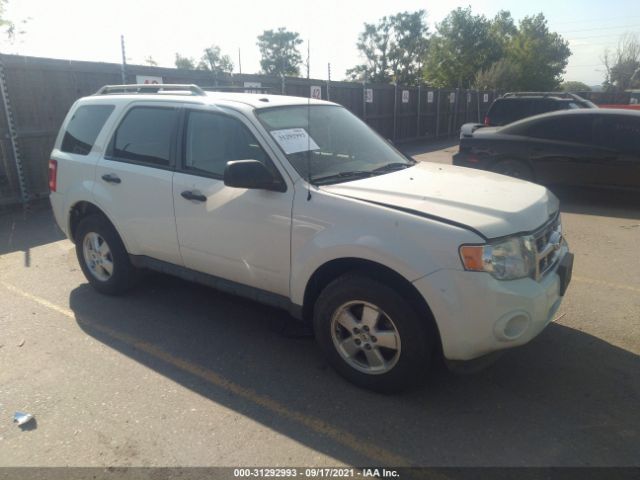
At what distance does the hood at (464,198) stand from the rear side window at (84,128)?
8.67ft

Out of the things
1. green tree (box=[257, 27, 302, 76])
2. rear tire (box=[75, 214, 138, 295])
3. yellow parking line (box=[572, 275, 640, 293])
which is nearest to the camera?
rear tire (box=[75, 214, 138, 295])

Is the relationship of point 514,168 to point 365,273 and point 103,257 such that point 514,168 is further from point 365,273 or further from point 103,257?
point 103,257

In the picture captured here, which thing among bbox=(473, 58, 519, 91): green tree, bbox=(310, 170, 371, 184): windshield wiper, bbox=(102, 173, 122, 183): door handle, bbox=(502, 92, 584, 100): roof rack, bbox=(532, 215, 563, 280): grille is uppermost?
bbox=(473, 58, 519, 91): green tree

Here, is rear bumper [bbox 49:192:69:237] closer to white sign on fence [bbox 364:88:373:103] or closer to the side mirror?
the side mirror

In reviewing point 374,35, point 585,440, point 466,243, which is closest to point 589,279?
point 585,440

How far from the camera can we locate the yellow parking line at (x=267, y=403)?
274 centimetres

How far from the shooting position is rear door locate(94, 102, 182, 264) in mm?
4145

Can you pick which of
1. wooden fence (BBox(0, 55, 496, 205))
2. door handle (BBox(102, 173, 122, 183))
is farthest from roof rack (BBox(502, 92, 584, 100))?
door handle (BBox(102, 173, 122, 183))

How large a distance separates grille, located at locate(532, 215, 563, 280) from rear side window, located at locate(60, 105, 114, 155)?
3.85 m

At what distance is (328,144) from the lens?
3881mm

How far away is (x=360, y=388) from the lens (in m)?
3.31

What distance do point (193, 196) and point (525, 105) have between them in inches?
470

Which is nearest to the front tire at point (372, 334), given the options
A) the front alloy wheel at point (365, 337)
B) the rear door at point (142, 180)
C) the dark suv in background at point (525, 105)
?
the front alloy wheel at point (365, 337)

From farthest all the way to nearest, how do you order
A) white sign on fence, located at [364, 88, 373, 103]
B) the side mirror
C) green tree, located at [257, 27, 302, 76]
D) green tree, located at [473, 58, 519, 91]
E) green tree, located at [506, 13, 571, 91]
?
green tree, located at [257, 27, 302, 76] < green tree, located at [506, 13, 571, 91] < green tree, located at [473, 58, 519, 91] < white sign on fence, located at [364, 88, 373, 103] < the side mirror
